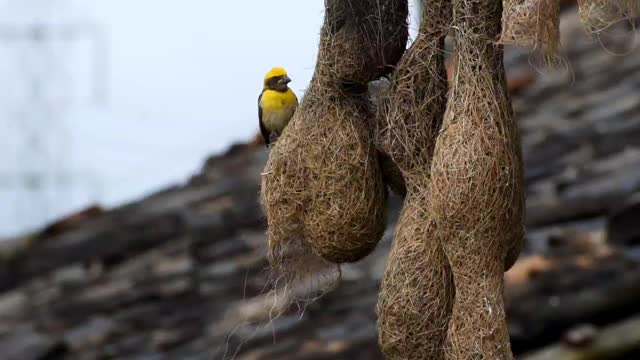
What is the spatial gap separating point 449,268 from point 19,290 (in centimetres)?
552

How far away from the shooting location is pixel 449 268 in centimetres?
460

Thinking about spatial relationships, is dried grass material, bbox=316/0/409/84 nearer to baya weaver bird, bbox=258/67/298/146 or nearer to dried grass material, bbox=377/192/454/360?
dried grass material, bbox=377/192/454/360

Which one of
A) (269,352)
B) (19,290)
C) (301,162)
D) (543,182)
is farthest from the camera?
(19,290)

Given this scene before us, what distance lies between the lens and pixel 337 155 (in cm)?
475

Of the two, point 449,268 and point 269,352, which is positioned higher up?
point 449,268

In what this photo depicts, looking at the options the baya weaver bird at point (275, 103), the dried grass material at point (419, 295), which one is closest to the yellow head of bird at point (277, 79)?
the baya weaver bird at point (275, 103)

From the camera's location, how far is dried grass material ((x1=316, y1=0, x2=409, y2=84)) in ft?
15.6

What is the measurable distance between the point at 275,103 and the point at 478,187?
116 centimetres

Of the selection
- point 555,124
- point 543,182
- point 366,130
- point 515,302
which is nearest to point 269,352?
point 515,302

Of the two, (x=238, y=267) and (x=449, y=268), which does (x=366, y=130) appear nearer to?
(x=449, y=268)

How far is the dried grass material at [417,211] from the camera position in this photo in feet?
15.0

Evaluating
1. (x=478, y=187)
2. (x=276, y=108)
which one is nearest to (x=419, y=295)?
(x=478, y=187)

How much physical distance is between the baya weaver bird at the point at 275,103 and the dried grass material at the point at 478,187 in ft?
3.23

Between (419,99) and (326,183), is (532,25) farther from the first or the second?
(326,183)
